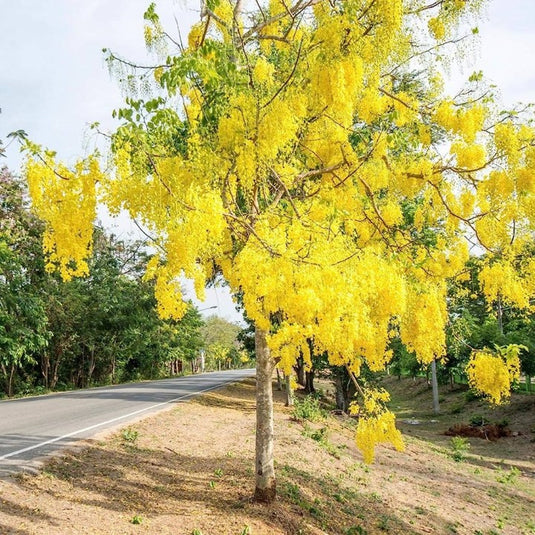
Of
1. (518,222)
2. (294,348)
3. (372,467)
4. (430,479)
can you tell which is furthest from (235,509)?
(430,479)

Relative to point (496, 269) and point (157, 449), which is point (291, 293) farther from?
point (157, 449)

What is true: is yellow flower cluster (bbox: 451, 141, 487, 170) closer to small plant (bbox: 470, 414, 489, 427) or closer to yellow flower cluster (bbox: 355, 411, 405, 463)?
yellow flower cluster (bbox: 355, 411, 405, 463)

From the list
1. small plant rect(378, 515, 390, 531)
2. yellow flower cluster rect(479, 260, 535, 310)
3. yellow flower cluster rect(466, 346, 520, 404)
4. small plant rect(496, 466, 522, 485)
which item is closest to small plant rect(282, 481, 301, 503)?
small plant rect(378, 515, 390, 531)

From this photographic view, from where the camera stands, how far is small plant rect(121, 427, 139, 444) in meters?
9.30

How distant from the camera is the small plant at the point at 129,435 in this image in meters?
9.30

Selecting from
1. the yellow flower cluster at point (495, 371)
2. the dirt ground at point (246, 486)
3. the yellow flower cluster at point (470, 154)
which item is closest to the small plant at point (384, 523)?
the dirt ground at point (246, 486)

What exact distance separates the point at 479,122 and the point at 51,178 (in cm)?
449

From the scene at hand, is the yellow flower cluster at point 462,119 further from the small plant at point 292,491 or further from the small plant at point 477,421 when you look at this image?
the small plant at point 477,421

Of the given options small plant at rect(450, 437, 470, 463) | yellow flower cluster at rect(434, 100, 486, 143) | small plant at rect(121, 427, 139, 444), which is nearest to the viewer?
yellow flower cluster at rect(434, 100, 486, 143)

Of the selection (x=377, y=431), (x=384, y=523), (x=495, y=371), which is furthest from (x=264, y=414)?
(x=384, y=523)

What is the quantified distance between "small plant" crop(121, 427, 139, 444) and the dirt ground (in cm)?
2

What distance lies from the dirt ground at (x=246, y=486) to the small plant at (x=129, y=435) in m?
0.02

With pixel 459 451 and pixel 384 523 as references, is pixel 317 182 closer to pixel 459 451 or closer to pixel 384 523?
pixel 384 523

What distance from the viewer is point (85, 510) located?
5.59m
